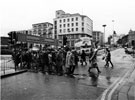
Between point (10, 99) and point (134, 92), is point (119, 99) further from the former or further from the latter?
point (10, 99)

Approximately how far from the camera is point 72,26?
8088 centimetres

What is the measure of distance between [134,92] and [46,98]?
3.13 m

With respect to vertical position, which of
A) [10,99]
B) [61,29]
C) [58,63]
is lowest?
[10,99]

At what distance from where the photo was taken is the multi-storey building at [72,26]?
259ft

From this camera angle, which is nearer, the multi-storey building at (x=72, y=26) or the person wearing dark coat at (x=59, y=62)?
the person wearing dark coat at (x=59, y=62)

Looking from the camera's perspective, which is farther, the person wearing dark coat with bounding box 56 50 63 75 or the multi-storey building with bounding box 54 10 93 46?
the multi-storey building with bounding box 54 10 93 46

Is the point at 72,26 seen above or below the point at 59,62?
above

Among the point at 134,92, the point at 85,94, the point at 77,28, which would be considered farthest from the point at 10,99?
the point at 77,28

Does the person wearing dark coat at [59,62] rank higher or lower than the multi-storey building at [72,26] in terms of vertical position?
lower

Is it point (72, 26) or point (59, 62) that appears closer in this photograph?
point (59, 62)

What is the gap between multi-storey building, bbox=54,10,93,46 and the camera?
78875 millimetres

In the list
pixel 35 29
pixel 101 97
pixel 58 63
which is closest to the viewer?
pixel 101 97

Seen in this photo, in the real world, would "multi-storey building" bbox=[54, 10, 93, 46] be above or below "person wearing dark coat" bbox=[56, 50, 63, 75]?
above

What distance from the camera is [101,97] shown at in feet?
17.2
